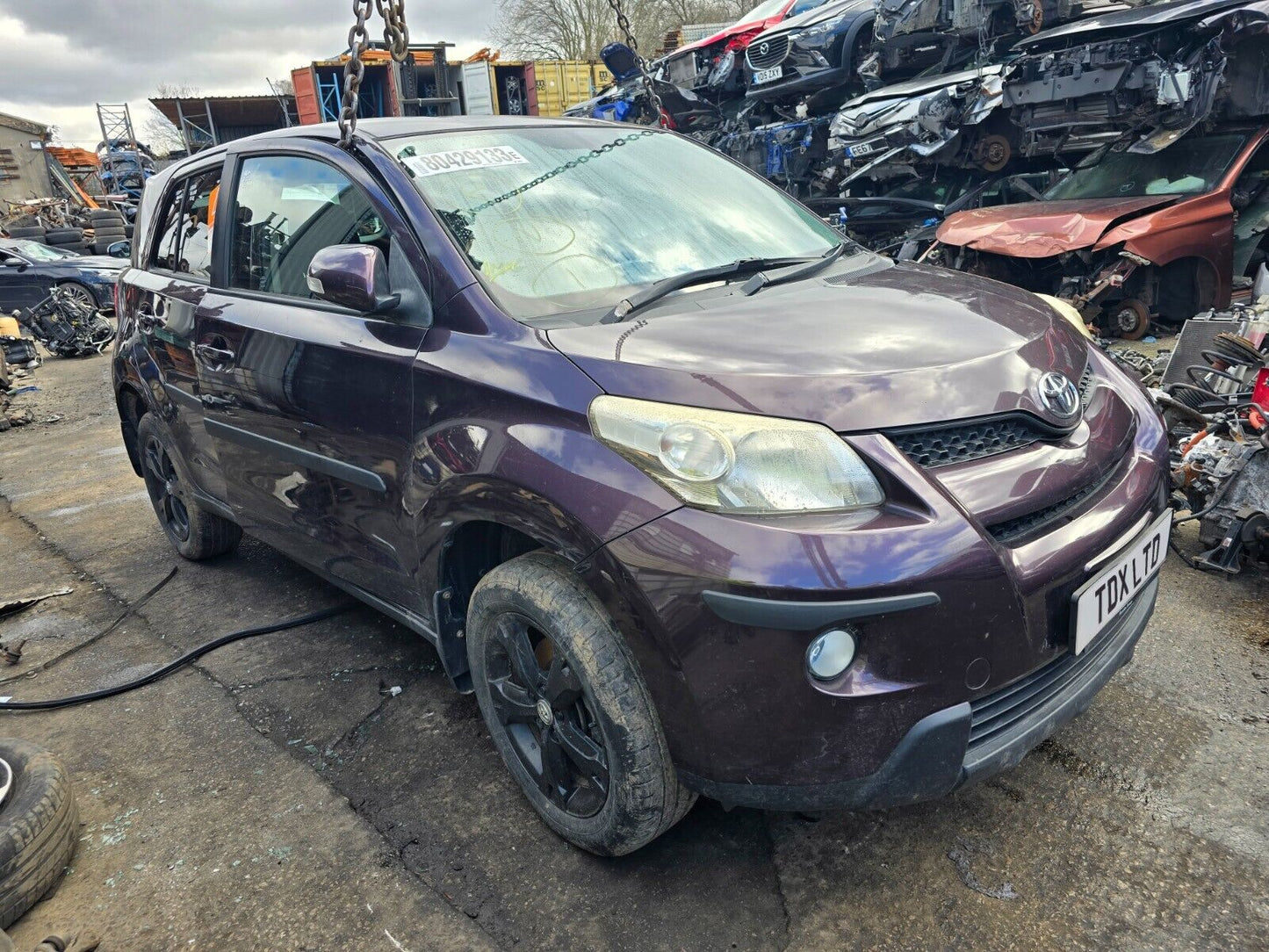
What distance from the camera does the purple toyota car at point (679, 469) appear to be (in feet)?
5.49

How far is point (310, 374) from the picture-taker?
263 centimetres

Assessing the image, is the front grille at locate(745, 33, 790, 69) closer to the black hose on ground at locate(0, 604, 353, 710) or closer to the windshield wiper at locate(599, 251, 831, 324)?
the windshield wiper at locate(599, 251, 831, 324)

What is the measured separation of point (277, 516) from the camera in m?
3.09

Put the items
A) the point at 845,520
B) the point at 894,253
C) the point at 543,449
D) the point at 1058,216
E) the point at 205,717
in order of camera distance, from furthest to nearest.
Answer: the point at 894,253, the point at 1058,216, the point at 205,717, the point at 543,449, the point at 845,520

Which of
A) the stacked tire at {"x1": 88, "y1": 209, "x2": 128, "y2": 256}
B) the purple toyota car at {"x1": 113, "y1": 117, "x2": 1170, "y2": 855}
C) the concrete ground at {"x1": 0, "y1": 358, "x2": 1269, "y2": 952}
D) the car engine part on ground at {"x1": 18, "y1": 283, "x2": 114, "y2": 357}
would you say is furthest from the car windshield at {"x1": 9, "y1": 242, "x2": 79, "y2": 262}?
the purple toyota car at {"x1": 113, "y1": 117, "x2": 1170, "y2": 855}

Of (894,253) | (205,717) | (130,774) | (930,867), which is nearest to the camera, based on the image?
(930,867)

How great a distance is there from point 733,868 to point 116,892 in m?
1.49

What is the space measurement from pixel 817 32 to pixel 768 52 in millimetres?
667

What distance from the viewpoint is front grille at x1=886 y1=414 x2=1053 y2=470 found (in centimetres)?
178

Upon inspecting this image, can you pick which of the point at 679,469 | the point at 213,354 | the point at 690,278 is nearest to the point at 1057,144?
the point at 690,278

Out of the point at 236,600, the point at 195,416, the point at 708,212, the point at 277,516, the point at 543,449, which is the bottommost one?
the point at 236,600

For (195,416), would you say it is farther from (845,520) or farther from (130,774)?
(845,520)

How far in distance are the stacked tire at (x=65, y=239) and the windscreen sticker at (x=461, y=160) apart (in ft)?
71.6

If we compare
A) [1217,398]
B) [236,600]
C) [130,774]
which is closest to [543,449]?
[130,774]
